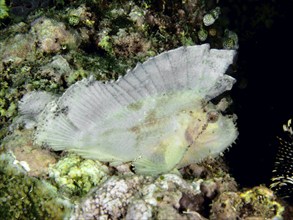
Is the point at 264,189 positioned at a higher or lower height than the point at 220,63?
A: lower

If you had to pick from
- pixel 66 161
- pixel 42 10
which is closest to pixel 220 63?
pixel 66 161

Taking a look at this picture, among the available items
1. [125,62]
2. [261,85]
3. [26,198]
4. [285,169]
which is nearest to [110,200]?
[26,198]

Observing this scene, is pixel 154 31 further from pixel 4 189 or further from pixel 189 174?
Result: pixel 4 189

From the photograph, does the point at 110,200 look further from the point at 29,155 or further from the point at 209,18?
the point at 209,18

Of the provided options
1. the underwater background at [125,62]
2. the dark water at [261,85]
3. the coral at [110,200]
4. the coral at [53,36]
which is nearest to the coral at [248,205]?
the underwater background at [125,62]

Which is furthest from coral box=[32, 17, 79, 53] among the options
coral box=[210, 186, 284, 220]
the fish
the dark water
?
the dark water

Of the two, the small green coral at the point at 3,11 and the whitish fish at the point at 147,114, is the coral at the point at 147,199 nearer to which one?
the whitish fish at the point at 147,114
